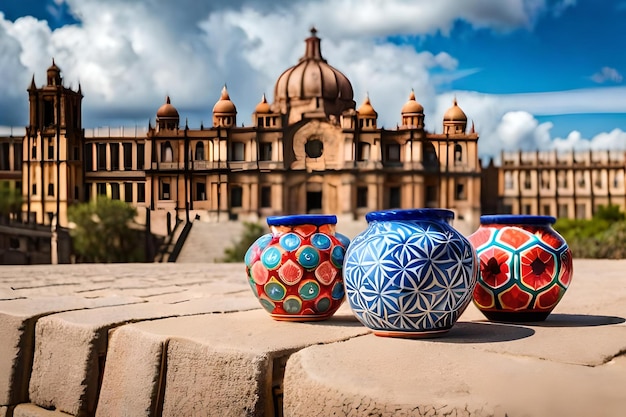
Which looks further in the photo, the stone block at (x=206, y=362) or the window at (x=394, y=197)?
the window at (x=394, y=197)

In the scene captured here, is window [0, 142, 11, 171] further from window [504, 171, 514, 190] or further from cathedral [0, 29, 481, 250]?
window [504, 171, 514, 190]

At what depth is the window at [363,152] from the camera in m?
19.4

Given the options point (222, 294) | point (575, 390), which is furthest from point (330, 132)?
point (575, 390)

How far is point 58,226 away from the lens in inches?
657

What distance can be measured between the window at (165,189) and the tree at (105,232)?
68 centimetres

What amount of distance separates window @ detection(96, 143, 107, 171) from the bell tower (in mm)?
411

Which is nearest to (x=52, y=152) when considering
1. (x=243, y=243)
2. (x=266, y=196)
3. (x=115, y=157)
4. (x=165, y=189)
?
(x=115, y=157)

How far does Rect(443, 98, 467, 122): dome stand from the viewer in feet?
59.3

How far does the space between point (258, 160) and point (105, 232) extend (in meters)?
3.93

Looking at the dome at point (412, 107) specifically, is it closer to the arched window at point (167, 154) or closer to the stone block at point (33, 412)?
the arched window at point (167, 154)

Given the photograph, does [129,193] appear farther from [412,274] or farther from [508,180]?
[412,274]

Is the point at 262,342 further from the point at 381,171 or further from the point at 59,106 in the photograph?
the point at 381,171

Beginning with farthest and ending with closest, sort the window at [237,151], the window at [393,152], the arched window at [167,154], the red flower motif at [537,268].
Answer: the window at [393,152] → the window at [237,151] → the arched window at [167,154] → the red flower motif at [537,268]

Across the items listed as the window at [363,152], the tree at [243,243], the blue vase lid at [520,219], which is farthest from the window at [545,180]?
the blue vase lid at [520,219]
